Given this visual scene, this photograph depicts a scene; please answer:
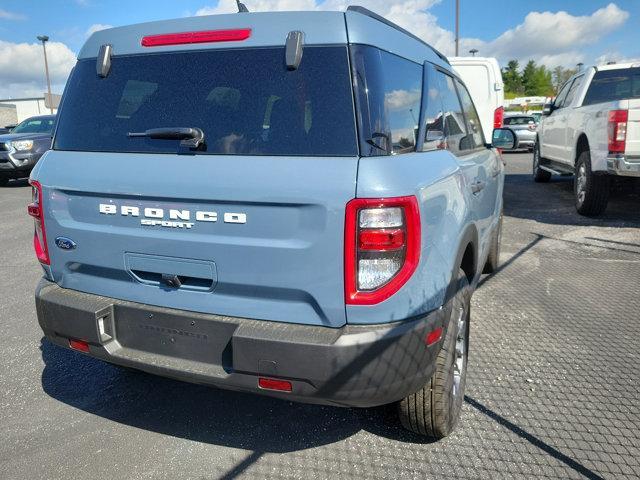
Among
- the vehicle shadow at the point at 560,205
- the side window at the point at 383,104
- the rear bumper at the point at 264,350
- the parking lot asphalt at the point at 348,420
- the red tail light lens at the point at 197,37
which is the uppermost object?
the red tail light lens at the point at 197,37

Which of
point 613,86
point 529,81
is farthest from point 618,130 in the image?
point 529,81

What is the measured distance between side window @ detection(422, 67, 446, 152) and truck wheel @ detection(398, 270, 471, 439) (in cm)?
67

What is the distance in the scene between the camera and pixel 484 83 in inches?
398

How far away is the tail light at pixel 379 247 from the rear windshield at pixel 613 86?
25.6ft

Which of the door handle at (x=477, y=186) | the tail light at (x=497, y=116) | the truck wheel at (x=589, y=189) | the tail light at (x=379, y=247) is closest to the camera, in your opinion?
the tail light at (x=379, y=247)

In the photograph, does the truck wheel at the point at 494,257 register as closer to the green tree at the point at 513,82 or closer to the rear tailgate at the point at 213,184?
the rear tailgate at the point at 213,184

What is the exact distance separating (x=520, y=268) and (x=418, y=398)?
351 cm

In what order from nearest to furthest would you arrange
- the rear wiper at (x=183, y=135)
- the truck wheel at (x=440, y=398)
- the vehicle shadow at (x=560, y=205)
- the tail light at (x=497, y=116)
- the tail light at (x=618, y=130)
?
1. the rear wiper at (x=183, y=135)
2. the truck wheel at (x=440, y=398)
3. the tail light at (x=618, y=130)
4. the vehicle shadow at (x=560, y=205)
5. the tail light at (x=497, y=116)

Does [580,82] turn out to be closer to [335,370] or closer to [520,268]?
[520,268]

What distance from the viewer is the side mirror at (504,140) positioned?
14.7 ft

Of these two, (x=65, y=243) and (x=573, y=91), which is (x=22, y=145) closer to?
(x=65, y=243)

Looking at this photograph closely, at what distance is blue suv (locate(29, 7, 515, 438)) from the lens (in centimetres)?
197

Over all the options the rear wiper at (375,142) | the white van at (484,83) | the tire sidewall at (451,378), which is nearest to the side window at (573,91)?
the white van at (484,83)

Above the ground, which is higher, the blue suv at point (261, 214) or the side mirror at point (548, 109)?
the side mirror at point (548, 109)
